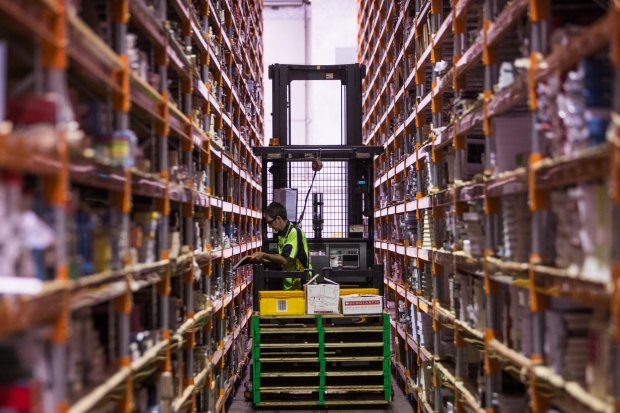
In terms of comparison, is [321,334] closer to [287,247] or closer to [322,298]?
[322,298]

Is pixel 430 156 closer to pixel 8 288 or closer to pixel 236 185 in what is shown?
pixel 236 185

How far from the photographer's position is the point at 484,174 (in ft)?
15.5

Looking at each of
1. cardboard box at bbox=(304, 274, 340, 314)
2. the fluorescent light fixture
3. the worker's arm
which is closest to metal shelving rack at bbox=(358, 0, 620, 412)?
cardboard box at bbox=(304, 274, 340, 314)

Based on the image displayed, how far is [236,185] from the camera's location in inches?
383

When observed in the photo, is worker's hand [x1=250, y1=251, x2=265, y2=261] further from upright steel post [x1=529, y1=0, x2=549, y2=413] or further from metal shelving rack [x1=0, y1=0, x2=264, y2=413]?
upright steel post [x1=529, y1=0, x2=549, y2=413]

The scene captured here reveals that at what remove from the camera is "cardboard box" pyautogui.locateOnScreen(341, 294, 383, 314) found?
7.50 m

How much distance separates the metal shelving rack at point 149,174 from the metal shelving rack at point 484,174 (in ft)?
6.96

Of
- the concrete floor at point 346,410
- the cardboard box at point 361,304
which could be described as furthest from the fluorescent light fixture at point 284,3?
the cardboard box at point 361,304

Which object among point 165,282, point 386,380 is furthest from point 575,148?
point 386,380

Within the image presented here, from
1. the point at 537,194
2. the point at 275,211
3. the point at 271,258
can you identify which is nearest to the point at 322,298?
the point at 271,258

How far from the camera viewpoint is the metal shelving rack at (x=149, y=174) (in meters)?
2.55

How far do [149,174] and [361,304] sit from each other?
3.93 m

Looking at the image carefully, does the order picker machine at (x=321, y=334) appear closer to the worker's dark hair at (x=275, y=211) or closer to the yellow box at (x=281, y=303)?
the yellow box at (x=281, y=303)

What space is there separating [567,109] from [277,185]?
652cm
